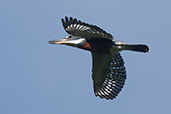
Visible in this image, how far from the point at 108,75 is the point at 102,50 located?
181 centimetres

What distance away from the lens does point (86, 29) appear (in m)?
14.0

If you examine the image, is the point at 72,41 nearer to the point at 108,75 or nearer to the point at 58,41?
the point at 58,41

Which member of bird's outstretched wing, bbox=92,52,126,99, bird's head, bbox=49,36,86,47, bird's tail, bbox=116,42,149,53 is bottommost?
bird's outstretched wing, bbox=92,52,126,99

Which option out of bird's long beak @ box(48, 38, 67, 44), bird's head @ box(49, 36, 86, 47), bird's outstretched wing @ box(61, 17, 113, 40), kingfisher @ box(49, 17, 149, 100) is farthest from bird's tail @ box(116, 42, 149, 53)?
bird's long beak @ box(48, 38, 67, 44)

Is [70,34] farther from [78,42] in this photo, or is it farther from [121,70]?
[121,70]

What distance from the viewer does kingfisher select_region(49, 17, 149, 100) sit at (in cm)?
1418

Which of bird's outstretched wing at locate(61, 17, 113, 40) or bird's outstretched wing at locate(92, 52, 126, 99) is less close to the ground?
bird's outstretched wing at locate(61, 17, 113, 40)

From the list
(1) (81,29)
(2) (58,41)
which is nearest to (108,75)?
(2) (58,41)

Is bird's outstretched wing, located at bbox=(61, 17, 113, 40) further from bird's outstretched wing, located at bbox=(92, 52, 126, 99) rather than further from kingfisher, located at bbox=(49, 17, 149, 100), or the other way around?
bird's outstretched wing, located at bbox=(92, 52, 126, 99)

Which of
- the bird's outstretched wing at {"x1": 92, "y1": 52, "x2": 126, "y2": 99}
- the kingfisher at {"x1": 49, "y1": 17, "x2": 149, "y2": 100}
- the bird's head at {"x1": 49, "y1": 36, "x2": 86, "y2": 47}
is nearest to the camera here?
the kingfisher at {"x1": 49, "y1": 17, "x2": 149, "y2": 100}

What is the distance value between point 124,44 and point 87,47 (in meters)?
1.23

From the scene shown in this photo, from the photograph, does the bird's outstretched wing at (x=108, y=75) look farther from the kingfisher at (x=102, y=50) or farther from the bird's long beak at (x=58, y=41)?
the bird's long beak at (x=58, y=41)

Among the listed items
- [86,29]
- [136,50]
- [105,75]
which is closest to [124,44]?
[136,50]

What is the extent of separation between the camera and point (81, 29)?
14.0 metres
